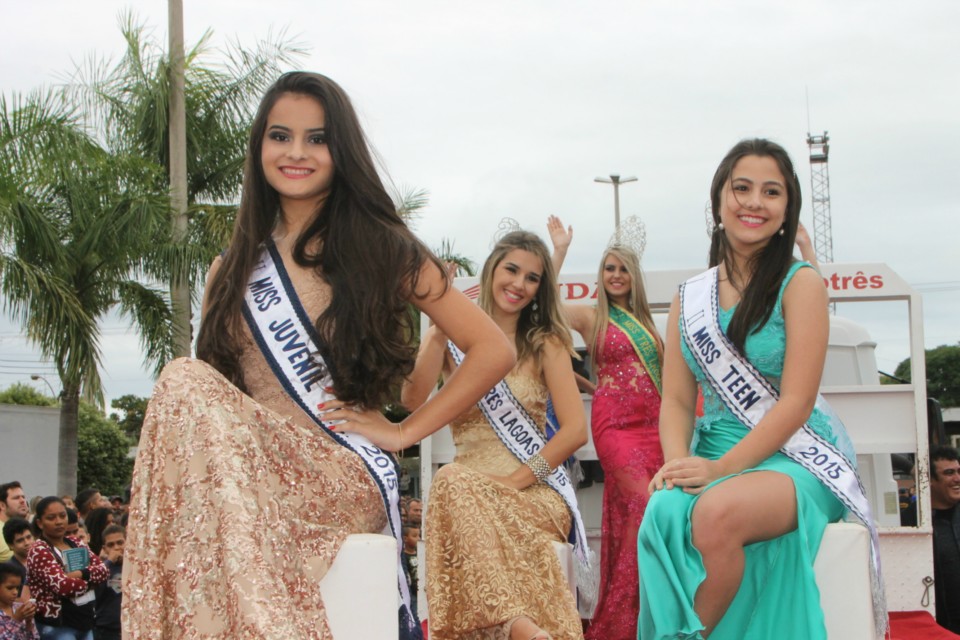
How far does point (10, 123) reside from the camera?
10.7 m

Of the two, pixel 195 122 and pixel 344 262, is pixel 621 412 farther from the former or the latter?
pixel 195 122

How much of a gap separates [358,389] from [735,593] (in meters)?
0.98

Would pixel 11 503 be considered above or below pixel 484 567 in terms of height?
below

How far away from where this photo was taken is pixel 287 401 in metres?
2.73

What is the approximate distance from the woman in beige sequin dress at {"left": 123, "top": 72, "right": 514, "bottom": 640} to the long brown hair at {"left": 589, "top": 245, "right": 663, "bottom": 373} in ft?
6.74

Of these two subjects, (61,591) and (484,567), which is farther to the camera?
(61,591)

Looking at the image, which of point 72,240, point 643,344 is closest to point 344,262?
point 643,344

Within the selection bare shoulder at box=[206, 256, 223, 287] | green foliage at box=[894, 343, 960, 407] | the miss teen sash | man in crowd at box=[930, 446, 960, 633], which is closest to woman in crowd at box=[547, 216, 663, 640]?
the miss teen sash

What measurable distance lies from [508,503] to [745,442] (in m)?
0.90

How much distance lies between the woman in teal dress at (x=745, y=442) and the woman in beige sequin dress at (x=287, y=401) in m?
0.53

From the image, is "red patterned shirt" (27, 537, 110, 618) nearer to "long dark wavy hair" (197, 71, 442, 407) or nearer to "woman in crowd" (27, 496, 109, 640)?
"woman in crowd" (27, 496, 109, 640)

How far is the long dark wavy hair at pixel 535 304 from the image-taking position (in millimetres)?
4551

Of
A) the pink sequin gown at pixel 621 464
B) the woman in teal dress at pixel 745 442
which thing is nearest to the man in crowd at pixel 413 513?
the pink sequin gown at pixel 621 464

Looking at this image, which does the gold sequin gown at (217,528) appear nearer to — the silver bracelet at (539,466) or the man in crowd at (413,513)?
the silver bracelet at (539,466)
